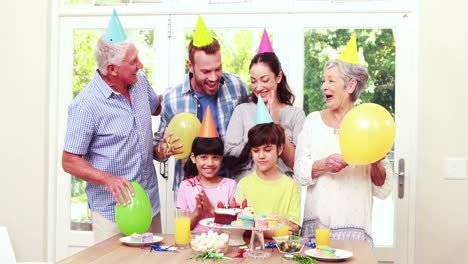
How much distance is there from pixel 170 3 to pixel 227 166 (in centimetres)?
108

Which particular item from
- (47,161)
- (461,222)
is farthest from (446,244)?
(47,161)

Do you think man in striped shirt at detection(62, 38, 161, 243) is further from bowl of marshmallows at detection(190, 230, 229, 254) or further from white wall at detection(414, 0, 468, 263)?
white wall at detection(414, 0, 468, 263)

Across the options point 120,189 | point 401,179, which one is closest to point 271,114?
point 401,179

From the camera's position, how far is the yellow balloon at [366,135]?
2.91 meters

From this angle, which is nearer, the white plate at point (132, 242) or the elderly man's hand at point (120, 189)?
the white plate at point (132, 242)

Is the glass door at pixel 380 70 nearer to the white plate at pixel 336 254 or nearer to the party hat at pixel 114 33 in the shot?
the party hat at pixel 114 33

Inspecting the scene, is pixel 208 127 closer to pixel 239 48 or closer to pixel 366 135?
pixel 239 48

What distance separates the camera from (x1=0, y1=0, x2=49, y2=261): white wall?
4.25 metres

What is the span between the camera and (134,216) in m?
2.96

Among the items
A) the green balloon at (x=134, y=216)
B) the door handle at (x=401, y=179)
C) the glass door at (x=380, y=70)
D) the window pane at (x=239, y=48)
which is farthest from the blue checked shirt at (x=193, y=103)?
the door handle at (x=401, y=179)

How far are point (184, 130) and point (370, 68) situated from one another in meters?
1.19

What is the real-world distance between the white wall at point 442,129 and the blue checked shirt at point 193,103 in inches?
41.3

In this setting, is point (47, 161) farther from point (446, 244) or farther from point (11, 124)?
point (446, 244)

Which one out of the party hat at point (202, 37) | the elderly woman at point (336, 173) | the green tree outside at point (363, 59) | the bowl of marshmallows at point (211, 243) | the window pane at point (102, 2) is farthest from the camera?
the window pane at point (102, 2)
